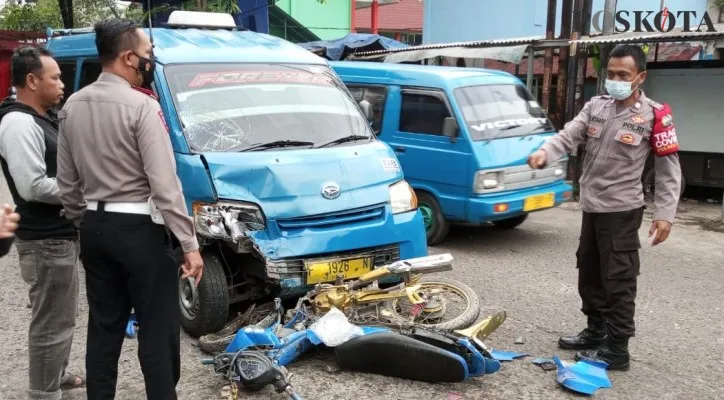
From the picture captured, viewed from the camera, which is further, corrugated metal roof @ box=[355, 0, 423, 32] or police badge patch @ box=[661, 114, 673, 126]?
corrugated metal roof @ box=[355, 0, 423, 32]

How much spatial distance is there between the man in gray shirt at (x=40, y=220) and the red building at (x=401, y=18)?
28.2 metres

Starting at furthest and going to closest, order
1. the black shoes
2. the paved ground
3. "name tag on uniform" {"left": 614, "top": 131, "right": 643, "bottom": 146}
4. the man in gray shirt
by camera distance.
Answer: the black shoes → "name tag on uniform" {"left": 614, "top": 131, "right": 643, "bottom": 146} → the paved ground → the man in gray shirt

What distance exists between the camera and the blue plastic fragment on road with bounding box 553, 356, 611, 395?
3555mm

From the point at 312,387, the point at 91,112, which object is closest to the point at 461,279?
the point at 312,387

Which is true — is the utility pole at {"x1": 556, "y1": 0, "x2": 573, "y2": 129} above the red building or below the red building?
below

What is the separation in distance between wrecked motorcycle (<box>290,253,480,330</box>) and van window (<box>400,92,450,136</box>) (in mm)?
3192

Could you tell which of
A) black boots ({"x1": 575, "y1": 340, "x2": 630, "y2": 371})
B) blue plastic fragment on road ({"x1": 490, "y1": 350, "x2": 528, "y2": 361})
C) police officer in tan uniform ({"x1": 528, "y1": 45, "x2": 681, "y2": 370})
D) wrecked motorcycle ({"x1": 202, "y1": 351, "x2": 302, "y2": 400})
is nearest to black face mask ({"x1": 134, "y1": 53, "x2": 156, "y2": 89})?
wrecked motorcycle ({"x1": 202, "y1": 351, "x2": 302, "y2": 400})

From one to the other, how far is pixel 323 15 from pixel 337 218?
926 inches

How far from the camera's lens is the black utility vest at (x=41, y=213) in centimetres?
307

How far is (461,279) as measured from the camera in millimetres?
5848

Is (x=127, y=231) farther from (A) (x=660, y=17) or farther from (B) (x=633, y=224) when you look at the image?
(A) (x=660, y=17)

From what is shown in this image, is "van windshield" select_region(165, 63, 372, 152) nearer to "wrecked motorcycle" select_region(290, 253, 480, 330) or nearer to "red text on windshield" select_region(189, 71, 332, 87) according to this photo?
"red text on windshield" select_region(189, 71, 332, 87)

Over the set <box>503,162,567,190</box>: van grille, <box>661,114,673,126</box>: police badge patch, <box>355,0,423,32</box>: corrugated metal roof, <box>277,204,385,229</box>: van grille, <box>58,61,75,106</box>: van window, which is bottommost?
<box>503,162,567,190</box>: van grille

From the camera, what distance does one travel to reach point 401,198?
14.8ft
